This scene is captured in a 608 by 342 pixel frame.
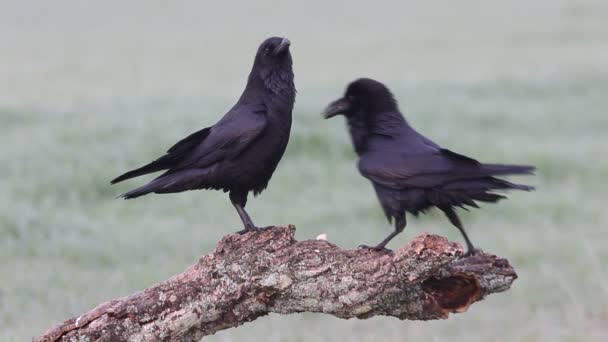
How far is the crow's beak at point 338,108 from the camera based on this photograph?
20.9ft

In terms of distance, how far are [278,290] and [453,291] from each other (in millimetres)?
806

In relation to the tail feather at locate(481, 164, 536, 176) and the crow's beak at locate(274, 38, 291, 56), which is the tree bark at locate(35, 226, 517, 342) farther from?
the crow's beak at locate(274, 38, 291, 56)

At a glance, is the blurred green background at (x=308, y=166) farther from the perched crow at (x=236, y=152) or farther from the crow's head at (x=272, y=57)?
the crow's head at (x=272, y=57)

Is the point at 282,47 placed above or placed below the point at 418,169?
above

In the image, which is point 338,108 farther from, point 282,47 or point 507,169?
point 507,169

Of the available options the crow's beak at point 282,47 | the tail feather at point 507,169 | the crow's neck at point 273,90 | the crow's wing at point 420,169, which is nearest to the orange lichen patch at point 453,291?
the tail feather at point 507,169

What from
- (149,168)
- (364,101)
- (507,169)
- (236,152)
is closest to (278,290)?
(149,168)

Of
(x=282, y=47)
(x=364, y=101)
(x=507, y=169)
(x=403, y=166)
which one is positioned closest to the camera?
(x=507, y=169)

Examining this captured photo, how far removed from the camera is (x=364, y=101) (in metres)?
6.35

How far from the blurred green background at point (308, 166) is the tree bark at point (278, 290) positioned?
3.18 m

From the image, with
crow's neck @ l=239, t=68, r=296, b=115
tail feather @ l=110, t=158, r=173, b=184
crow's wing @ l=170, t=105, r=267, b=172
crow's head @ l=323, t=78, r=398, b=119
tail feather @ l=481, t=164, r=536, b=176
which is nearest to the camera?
tail feather @ l=481, t=164, r=536, b=176

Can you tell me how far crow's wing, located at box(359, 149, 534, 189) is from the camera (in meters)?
5.56

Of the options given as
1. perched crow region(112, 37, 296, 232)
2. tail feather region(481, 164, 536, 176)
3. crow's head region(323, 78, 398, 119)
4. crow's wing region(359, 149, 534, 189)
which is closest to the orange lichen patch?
tail feather region(481, 164, 536, 176)

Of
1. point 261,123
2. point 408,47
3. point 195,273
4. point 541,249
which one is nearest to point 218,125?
point 261,123
